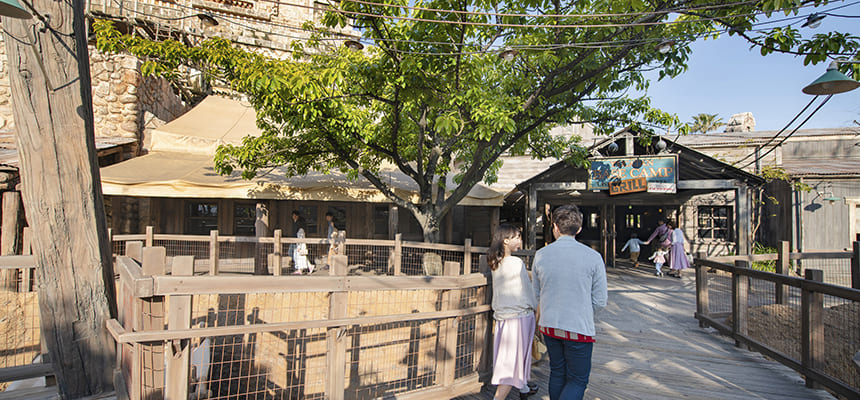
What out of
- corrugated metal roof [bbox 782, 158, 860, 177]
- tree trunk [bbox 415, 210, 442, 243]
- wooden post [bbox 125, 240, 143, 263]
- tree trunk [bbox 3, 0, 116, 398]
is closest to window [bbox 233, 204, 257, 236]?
tree trunk [bbox 415, 210, 442, 243]

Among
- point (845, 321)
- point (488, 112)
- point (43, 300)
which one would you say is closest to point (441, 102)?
point (488, 112)

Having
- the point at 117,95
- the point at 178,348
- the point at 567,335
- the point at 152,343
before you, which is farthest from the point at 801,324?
the point at 117,95

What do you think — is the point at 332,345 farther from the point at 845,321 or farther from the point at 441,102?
the point at 845,321

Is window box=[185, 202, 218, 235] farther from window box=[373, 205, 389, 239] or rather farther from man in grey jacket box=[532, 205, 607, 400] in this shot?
man in grey jacket box=[532, 205, 607, 400]

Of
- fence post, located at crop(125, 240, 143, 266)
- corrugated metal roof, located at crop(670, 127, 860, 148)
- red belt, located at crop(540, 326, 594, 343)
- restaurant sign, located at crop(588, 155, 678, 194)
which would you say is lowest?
red belt, located at crop(540, 326, 594, 343)

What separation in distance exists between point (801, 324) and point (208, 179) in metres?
10.7

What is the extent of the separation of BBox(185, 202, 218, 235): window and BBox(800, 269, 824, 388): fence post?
1277cm

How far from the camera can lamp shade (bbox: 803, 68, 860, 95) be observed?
16.4ft

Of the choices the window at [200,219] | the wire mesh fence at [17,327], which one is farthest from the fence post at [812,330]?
the window at [200,219]

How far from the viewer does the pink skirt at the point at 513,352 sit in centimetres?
326

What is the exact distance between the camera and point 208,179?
957cm

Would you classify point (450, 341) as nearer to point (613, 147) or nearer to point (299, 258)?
point (299, 258)

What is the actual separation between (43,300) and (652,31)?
8268mm

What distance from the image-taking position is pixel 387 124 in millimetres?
8273
